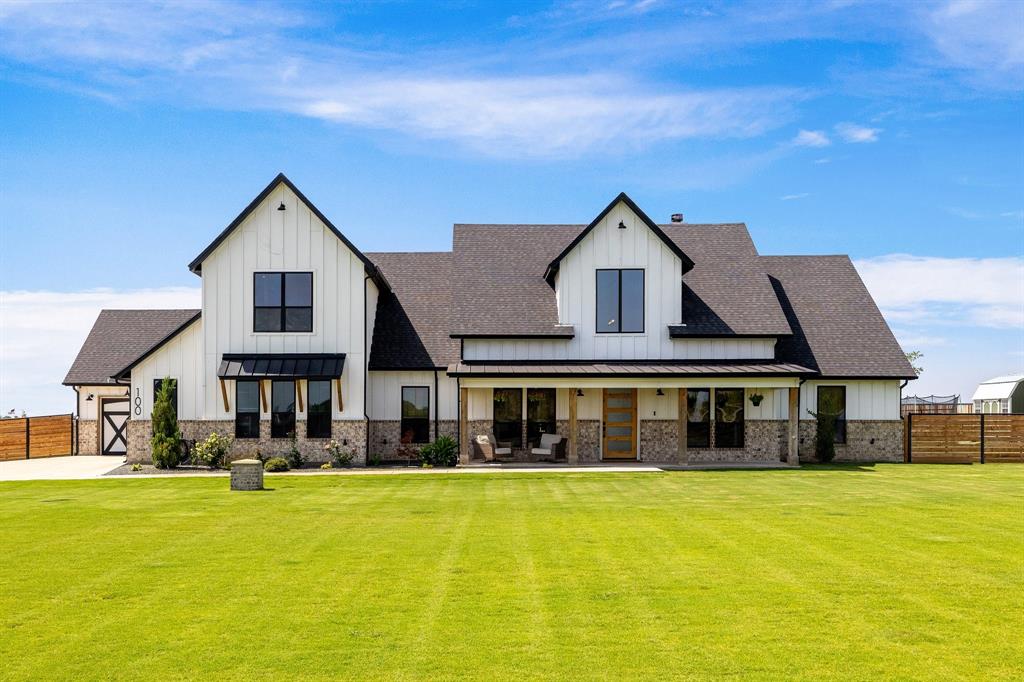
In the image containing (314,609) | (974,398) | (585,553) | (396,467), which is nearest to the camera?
(314,609)

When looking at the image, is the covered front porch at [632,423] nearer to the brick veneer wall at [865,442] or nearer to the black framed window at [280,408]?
the brick veneer wall at [865,442]

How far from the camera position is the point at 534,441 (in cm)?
2792

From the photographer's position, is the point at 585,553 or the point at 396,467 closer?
the point at 585,553

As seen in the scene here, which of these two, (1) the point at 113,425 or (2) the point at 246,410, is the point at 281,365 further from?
(1) the point at 113,425

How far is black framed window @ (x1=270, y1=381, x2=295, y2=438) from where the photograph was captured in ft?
89.3

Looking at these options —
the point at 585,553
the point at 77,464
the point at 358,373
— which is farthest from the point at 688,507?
the point at 77,464

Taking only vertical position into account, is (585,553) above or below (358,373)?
below

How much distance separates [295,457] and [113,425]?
10.4 meters

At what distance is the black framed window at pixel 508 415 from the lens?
1097 inches

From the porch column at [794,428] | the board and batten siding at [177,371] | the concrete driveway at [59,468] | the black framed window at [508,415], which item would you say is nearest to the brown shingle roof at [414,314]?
the black framed window at [508,415]

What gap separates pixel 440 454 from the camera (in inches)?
1057

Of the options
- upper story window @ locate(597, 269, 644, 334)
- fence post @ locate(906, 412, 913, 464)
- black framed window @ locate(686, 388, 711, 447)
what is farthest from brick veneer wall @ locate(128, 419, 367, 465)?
fence post @ locate(906, 412, 913, 464)

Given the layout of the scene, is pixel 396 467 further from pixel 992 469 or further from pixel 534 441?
pixel 992 469

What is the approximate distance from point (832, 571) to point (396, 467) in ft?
57.7
